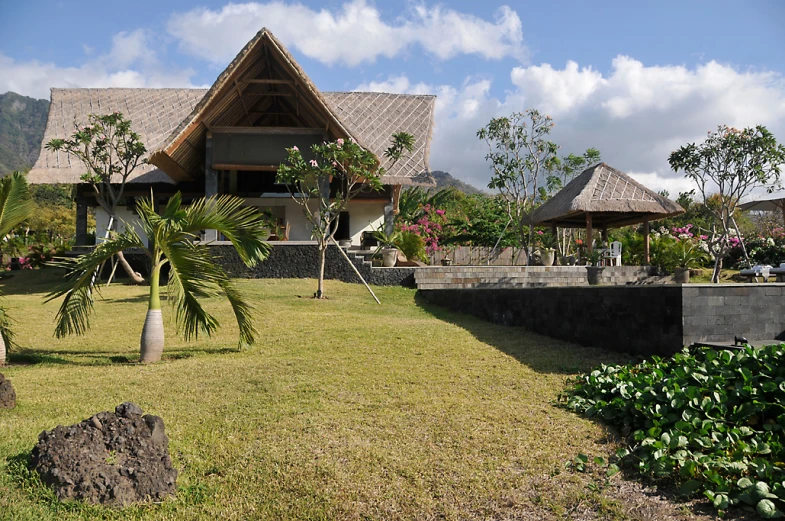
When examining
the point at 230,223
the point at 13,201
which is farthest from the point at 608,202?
the point at 13,201

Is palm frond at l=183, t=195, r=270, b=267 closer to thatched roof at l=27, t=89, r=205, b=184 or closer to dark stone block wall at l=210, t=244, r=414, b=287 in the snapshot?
dark stone block wall at l=210, t=244, r=414, b=287

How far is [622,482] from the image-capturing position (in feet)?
10.5

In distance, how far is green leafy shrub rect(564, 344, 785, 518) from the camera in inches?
120

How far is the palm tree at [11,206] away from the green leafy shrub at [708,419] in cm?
529

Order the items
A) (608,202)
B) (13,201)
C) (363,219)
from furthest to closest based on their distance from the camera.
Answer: (363,219)
(608,202)
(13,201)

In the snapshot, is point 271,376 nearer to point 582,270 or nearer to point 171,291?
point 171,291

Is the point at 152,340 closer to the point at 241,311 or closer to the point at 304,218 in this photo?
the point at 241,311

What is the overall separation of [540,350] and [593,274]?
23.0 ft

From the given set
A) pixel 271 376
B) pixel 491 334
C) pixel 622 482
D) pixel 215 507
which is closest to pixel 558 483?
pixel 622 482

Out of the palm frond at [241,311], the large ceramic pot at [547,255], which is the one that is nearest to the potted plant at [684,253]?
the large ceramic pot at [547,255]

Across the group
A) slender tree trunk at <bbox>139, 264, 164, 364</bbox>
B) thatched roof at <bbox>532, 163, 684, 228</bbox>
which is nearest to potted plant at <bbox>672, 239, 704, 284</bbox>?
thatched roof at <bbox>532, 163, 684, 228</bbox>

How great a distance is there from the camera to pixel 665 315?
5.43 meters

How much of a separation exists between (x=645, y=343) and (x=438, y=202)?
18.3 m

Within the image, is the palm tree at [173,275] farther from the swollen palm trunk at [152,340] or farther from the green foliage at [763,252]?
the green foliage at [763,252]
